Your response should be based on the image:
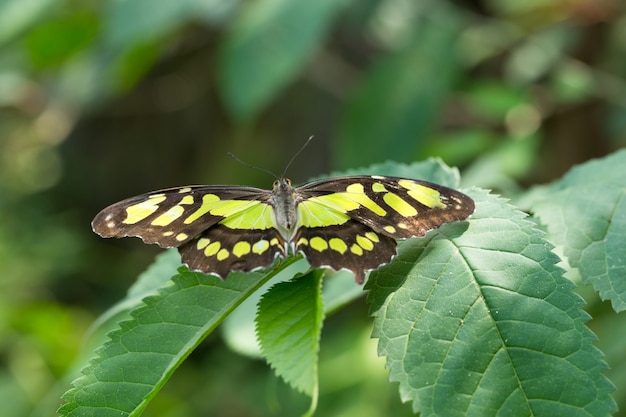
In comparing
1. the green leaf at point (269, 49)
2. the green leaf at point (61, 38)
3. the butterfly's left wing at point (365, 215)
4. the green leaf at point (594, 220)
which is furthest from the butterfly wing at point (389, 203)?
the green leaf at point (61, 38)

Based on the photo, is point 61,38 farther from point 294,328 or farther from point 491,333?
point 491,333

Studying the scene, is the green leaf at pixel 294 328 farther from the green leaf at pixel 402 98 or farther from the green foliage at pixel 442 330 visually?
the green leaf at pixel 402 98

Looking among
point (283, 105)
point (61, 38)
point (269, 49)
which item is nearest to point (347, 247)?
point (269, 49)

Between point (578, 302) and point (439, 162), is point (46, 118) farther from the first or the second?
point (578, 302)

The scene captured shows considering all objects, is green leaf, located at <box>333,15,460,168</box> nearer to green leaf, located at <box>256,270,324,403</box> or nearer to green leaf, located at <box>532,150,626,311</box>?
green leaf, located at <box>532,150,626,311</box>

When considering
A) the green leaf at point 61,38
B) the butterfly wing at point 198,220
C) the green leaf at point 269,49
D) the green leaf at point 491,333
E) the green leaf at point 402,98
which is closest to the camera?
the green leaf at point 491,333

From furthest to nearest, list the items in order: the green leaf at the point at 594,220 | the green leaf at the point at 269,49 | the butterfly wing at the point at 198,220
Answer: the green leaf at the point at 269,49, the butterfly wing at the point at 198,220, the green leaf at the point at 594,220

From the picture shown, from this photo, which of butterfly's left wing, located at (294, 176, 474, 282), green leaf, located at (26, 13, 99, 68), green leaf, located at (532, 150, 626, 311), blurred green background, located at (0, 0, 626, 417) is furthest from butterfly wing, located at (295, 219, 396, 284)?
green leaf, located at (26, 13, 99, 68)
